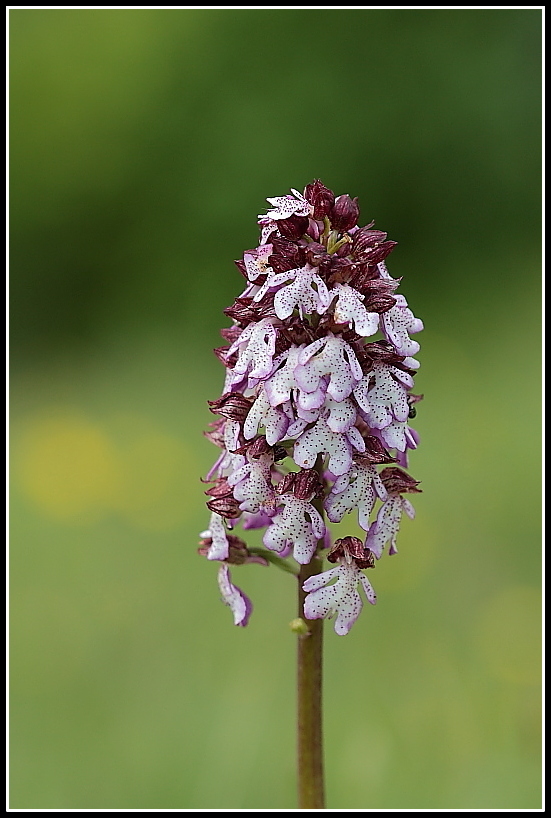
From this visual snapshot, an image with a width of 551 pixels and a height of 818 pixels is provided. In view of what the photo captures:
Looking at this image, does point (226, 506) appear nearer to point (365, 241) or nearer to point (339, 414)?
point (339, 414)

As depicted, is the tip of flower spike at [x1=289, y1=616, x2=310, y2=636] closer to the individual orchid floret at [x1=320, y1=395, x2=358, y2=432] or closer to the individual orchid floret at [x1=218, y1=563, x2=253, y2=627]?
the individual orchid floret at [x1=218, y1=563, x2=253, y2=627]

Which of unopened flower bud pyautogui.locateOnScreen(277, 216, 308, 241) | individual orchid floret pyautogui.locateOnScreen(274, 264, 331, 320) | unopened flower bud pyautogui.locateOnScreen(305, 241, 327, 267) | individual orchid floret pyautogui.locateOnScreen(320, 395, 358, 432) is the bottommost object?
individual orchid floret pyautogui.locateOnScreen(320, 395, 358, 432)

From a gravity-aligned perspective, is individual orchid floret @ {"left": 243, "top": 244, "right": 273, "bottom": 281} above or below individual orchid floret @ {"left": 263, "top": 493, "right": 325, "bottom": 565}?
above

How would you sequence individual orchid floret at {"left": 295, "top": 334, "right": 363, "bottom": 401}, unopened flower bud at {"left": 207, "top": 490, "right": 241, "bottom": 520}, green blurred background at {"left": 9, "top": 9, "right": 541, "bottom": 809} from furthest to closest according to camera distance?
green blurred background at {"left": 9, "top": 9, "right": 541, "bottom": 809} → unopened flower bud at {"left": 207, "top": 490, "right": 241, "bottom": 520} → individual orchid floret at {"left": 295, "top": 334, "right": 363, "bottom": 401}

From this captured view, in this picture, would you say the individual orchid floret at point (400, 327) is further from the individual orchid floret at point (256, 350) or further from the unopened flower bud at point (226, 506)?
the unopened flower bud at point (226, 506)

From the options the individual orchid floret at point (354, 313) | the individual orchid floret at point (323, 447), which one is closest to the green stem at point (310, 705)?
the individual orchid floret at point (323, 447)

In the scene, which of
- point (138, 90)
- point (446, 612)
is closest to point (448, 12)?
point (138, 90)

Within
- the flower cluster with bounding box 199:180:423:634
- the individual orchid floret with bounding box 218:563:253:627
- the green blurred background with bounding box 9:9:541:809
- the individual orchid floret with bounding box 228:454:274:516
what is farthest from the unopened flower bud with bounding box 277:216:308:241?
the green blurred background with bounding box 9:9:541:809
